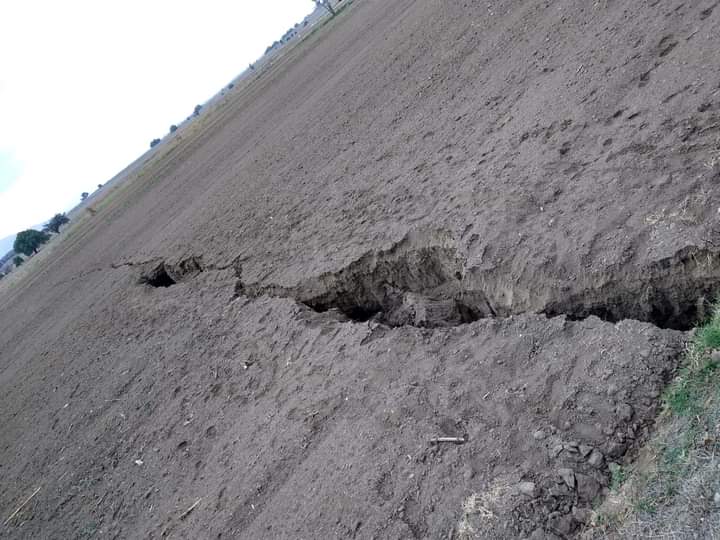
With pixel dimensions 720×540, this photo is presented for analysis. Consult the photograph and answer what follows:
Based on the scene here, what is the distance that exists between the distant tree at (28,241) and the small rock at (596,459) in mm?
53621

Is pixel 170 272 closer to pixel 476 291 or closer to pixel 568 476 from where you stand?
pixel 476 291

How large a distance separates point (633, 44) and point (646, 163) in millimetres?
2125

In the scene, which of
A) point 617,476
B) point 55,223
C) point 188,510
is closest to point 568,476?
point 617,476

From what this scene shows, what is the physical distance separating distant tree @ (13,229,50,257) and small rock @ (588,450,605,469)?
176ft

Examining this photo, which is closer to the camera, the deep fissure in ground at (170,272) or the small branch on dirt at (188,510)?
the small branch on dirt at (188,510)

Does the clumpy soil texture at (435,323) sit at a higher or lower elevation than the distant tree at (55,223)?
lower

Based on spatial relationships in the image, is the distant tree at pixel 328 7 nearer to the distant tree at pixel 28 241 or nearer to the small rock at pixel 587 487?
the distant tree at pixel 28 241

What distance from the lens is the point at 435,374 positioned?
344cm

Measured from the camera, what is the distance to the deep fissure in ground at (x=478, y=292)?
3.01 meters

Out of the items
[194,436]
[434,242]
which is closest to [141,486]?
[194,436]

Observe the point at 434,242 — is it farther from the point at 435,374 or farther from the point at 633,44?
the point at 633,44

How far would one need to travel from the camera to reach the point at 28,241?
157 feet

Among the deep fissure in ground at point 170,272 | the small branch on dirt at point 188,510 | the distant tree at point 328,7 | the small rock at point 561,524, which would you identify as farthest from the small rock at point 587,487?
the distant tree at point 328,7

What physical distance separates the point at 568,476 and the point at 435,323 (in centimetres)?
182
